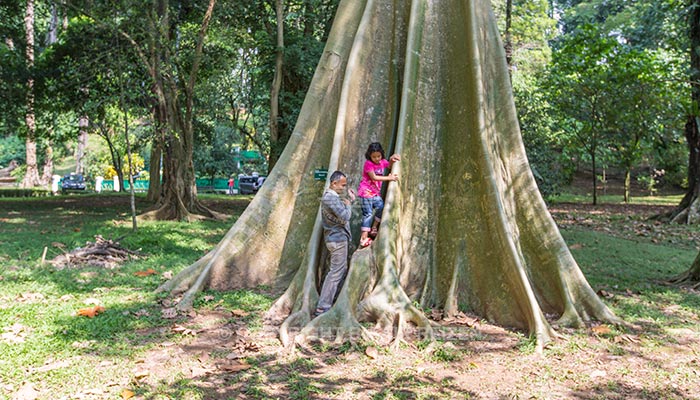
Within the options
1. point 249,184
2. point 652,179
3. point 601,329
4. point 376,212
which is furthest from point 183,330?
point 652,179

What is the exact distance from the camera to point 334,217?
6.35 metres

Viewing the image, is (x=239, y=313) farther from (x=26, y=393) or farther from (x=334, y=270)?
(x=26, y=393)

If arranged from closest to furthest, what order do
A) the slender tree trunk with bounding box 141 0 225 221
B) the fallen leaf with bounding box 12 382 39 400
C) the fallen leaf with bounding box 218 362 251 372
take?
1. the fallen leaf with bounding box 12 382 39 400
2. the fallen leaf with bounding box 218 362 251 372
3. the slender tree trunk with bounding box 141 0 225 221

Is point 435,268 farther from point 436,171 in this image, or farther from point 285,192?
point 285,192

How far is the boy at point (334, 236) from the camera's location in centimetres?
631

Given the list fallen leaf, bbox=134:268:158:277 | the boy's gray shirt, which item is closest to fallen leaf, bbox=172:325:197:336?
the boy's gray shirt

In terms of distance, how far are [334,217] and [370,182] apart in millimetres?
891

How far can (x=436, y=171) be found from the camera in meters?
7.38

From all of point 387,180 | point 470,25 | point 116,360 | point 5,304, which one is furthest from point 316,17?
point 116,360

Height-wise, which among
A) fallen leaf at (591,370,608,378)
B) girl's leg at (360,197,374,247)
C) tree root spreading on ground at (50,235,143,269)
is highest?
girl's leg at (360,197,374,247)

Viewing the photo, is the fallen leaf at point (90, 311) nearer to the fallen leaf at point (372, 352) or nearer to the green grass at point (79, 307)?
the green grass at point (79, 307)

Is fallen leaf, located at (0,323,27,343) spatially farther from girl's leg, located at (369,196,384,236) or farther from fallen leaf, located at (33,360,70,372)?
girl's leg, located at (369,196,384,236)

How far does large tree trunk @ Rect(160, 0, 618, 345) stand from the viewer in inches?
250

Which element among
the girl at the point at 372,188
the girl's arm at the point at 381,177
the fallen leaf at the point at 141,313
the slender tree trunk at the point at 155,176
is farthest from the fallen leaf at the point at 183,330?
the slender tree trunk at the point at 155,176
